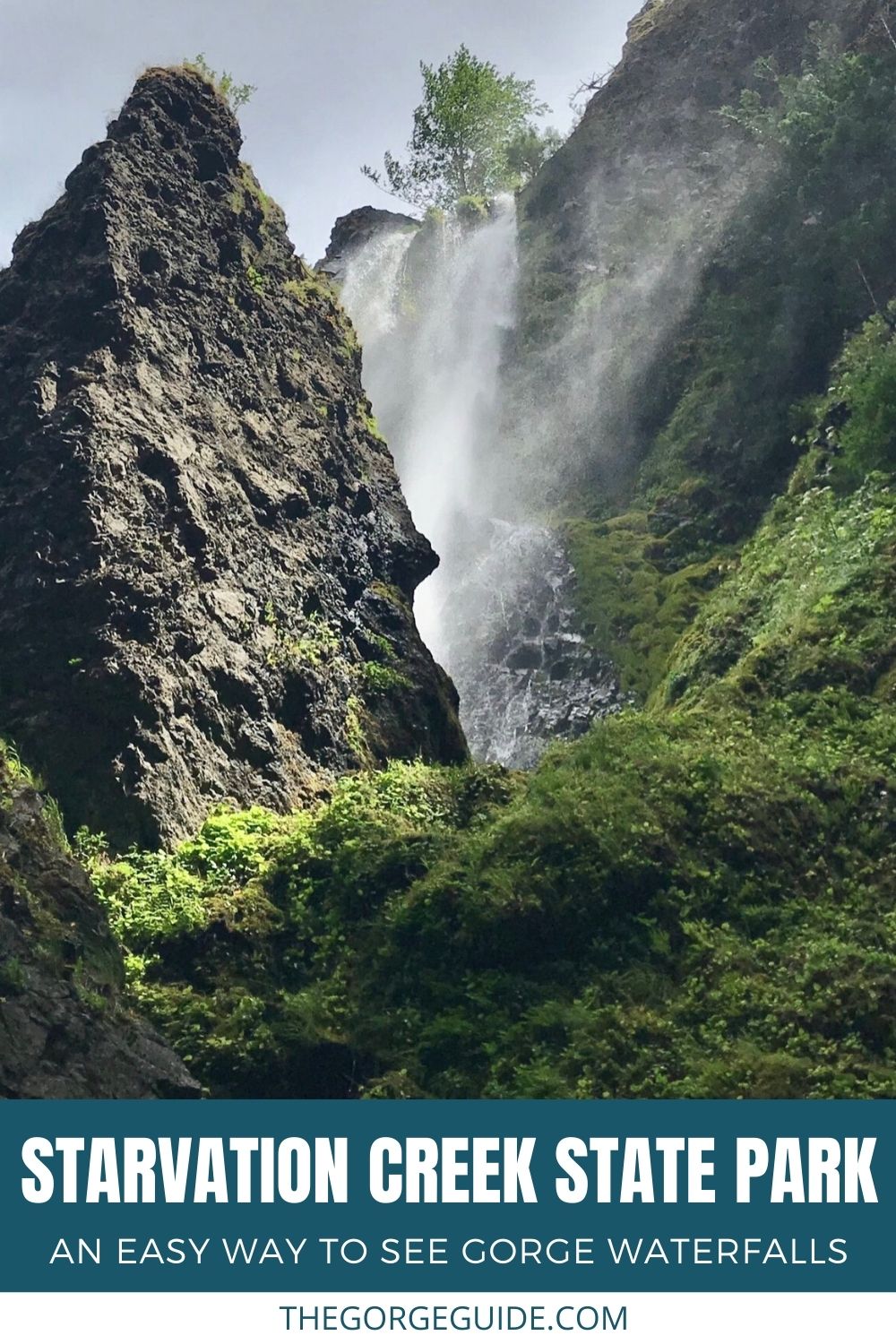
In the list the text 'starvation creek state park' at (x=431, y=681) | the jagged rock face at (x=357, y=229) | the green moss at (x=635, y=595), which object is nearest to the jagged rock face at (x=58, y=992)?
the text 'starvation creek state park' at (x=431, y=681)

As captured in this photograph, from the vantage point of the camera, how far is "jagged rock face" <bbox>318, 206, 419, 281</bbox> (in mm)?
59459

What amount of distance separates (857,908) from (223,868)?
24.4ft

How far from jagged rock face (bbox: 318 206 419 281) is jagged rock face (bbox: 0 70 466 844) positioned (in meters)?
34.3

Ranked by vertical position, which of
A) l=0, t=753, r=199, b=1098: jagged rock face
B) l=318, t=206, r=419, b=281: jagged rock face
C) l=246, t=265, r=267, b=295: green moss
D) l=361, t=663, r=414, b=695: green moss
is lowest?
l=0, t=753, r=199, b=1098: jagged rock face

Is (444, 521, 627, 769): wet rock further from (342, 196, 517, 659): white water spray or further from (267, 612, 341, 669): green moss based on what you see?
(267, 612, 341, 669): green moss

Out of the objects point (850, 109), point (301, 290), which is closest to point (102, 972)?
point (301, 290)

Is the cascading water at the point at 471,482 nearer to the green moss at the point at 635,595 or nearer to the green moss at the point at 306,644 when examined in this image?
the green moss at the point at 635,595

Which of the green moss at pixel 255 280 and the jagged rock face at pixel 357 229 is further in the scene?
the jagged rock face at pixel 357 229

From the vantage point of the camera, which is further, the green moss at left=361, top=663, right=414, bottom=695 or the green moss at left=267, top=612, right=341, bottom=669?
the green moss at left=361, top=663, right=414, bottom=695

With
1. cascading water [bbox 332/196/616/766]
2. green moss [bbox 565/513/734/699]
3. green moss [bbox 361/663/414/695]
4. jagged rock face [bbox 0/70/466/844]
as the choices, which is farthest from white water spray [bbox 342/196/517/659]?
green moss [bbox 361/663/414/695]

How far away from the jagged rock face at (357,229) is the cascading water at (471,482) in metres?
0.25

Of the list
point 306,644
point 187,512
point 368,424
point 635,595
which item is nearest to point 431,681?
point 306,644

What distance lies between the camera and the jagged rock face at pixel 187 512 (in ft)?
57.1

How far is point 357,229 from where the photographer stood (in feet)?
198
